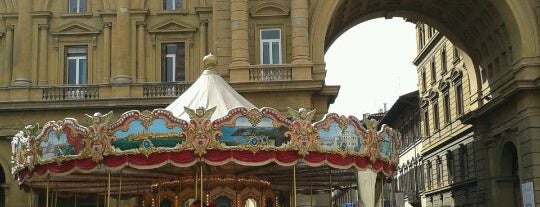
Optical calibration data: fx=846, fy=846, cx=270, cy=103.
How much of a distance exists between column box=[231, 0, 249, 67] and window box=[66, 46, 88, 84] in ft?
24.4

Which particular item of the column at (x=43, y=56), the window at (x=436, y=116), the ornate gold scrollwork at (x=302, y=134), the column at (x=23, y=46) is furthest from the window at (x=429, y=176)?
the ornate gold scrollwork at (x=302, y=134)

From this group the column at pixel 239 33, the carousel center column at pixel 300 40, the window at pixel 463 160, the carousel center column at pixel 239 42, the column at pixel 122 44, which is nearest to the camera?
the carousel center column at pixel 300 40

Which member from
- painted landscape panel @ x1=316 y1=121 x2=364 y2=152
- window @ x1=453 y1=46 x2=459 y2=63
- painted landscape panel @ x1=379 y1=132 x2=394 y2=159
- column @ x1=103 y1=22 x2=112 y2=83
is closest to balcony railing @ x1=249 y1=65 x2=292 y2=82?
column @ x1=103 y1=22 x2=112 y2=83

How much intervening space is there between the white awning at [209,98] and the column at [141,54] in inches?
655

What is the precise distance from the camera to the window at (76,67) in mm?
37250

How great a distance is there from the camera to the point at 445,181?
51750 millimetres

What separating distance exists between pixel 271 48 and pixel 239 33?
5.48ft

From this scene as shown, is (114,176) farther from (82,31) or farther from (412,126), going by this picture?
(412,126)

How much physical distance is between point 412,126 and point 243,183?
148 feet

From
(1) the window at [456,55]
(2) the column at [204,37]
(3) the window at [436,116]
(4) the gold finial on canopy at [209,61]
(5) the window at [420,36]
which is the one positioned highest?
(5) the window at [420,36]

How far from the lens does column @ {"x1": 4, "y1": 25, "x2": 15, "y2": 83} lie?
36.9 meters

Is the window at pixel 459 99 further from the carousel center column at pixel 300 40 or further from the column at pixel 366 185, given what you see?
the column at pixel 366 185

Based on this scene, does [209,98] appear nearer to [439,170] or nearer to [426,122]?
[439,170]

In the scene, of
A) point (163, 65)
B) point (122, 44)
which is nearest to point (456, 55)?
point (163, 65)
